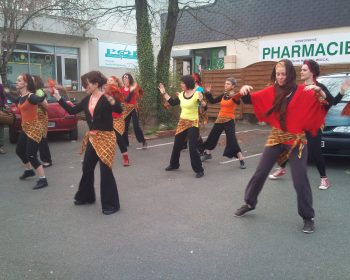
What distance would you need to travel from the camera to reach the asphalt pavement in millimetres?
3734

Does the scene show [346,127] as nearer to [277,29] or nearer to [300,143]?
[300,143]

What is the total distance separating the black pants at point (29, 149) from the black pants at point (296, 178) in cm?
354

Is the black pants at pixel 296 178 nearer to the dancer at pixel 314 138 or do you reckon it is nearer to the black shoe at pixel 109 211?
the dancer at pixel 314 138

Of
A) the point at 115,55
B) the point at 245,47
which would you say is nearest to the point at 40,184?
the point at 245,47

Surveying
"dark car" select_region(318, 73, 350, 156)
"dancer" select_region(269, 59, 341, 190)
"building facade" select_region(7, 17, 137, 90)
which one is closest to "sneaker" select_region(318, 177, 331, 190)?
"dancer" select_region(269, 59, 341, 190)

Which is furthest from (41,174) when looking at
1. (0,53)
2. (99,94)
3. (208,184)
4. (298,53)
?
(298,53)

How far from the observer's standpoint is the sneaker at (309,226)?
4.58 m

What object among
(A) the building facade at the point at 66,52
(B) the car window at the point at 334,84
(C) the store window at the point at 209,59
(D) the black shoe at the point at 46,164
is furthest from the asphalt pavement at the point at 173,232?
(C) the store window at the point at 209,59

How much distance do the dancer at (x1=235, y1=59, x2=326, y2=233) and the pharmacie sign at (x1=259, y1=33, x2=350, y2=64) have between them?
11225 mm

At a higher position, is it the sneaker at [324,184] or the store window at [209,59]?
the store window at [209,59]

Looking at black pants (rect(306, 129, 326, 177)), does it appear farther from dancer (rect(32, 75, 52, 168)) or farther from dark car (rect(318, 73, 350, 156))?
dancer (rect(32, 75, 52, 168))

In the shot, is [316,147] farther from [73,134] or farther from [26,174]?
[73,134]

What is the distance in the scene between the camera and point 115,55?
2352 centimetres

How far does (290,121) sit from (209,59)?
15.6 meters
